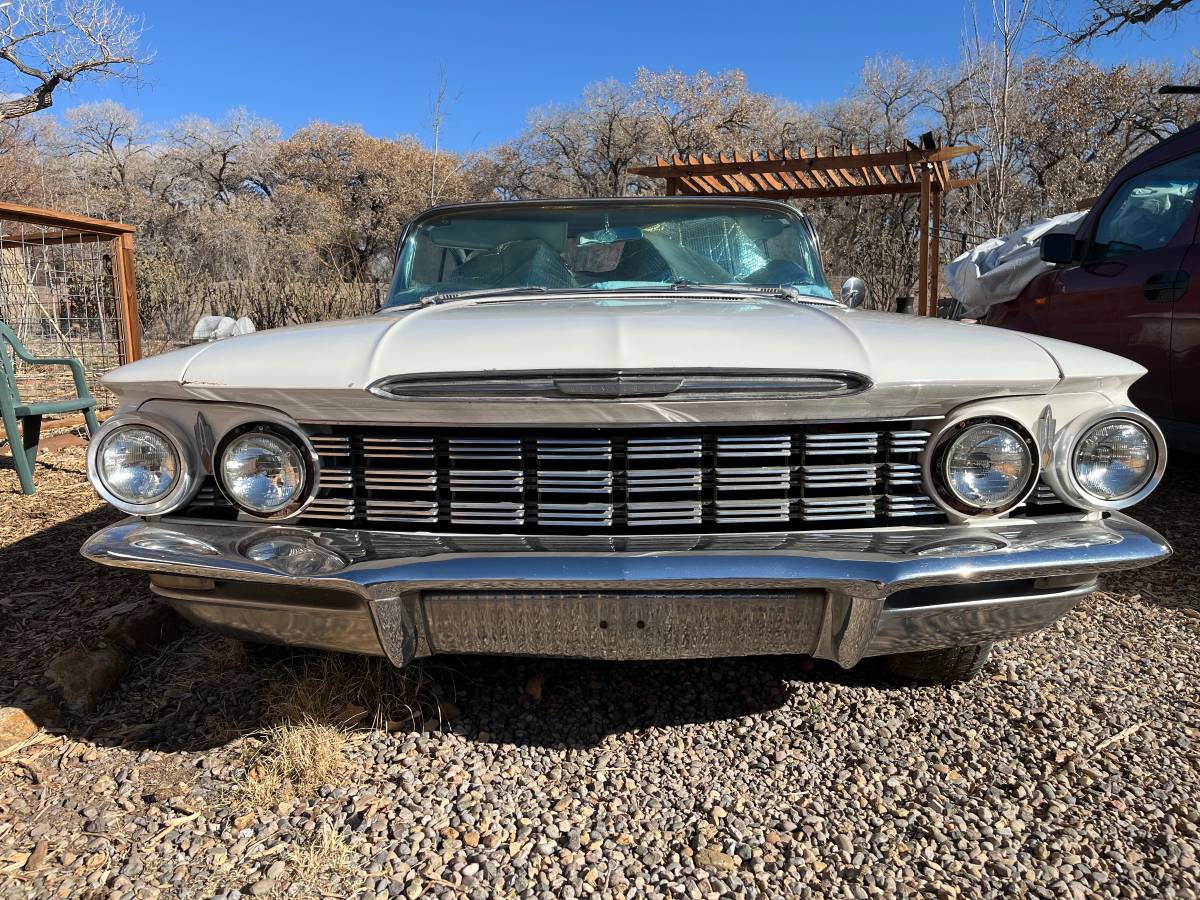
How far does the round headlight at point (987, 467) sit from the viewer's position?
5.55ft

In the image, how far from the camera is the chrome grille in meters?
1.68

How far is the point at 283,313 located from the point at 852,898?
42.2ft

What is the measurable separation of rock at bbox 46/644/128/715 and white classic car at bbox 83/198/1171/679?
743 millimetres

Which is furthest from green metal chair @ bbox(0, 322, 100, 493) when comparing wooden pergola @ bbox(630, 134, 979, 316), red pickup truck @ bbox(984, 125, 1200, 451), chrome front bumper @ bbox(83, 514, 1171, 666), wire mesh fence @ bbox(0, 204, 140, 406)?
wooden pergola @ bbox(630, 134, 979, 316)

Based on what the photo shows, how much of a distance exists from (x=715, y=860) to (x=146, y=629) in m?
2.03

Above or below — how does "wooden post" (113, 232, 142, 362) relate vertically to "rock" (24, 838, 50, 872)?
above

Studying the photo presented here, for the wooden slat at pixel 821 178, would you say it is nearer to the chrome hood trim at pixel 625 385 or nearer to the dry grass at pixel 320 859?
the chrome hood trim at pixel 625 385

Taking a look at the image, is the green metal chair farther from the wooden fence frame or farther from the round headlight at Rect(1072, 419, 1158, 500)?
the round headlight at Rect(1072, 419, 1158, 500)

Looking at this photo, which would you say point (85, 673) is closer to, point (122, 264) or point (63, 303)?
point (122, 264)

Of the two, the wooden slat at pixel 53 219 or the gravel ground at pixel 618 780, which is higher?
the wooden slat at pixel 53 219

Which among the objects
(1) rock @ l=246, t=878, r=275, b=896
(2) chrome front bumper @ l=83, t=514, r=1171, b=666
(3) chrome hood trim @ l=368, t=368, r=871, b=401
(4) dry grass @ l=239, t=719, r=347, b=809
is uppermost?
(3) chrome hood trim @ l=368, t=368, r=871, b=401

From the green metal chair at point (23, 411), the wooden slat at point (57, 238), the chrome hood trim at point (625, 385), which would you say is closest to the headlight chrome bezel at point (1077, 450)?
the chrome hood trim at point (625, 385)

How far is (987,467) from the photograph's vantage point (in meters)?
1.71

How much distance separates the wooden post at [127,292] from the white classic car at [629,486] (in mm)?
5511
